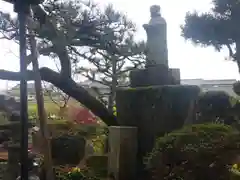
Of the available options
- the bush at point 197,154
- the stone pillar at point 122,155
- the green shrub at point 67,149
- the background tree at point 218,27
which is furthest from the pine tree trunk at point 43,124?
the background tree at point 218,27

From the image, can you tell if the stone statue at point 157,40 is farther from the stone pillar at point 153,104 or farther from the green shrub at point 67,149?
the green shrub at point 67,149

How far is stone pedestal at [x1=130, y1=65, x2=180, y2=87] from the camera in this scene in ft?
20.2

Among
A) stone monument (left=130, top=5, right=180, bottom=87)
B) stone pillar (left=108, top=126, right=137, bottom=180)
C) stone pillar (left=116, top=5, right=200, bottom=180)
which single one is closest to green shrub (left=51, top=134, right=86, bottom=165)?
stone pillar (left=116, top=5, right=200, bottom=180)

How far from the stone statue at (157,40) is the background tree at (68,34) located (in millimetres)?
1031

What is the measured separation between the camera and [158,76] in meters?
6.18

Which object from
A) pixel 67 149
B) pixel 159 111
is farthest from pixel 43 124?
pixel 67 149

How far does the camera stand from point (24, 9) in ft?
7.09

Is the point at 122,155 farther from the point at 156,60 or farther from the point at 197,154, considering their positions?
the point at 156,60

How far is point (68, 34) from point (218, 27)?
4692 millimetres

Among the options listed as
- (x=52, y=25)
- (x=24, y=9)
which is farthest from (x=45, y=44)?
(x=24, y=9)

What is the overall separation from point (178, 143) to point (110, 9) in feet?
15.6

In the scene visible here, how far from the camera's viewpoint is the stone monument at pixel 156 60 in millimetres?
6184

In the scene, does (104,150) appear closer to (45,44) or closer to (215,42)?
(45,44)

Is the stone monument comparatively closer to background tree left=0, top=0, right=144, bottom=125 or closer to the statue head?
the statue head
